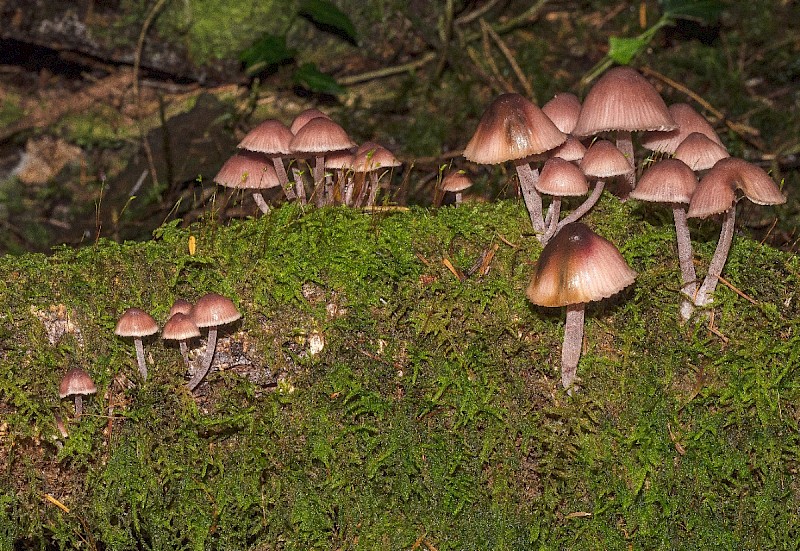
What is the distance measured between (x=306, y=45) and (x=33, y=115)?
2.83 m

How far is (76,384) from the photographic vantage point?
2615mm

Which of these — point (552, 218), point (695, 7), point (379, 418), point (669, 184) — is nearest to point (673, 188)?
point (669, 184)

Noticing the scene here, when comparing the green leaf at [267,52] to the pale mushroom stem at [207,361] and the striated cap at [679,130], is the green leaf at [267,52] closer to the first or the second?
the striated cap at [679,130]

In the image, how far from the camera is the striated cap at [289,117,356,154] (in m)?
3.02

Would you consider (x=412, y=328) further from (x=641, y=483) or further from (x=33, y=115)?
(x=33, y=115)

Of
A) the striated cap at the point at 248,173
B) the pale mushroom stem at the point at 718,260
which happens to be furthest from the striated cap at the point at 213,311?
the pale mushroom stem at the point at 718,260

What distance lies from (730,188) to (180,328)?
2.12 meters

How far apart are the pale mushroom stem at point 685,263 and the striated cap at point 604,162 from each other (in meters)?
0.29

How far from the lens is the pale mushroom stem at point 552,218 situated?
297 cm

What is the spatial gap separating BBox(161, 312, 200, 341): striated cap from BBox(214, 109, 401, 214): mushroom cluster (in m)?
0.71

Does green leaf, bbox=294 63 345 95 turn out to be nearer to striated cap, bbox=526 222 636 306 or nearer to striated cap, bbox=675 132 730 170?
striated cap, bbox=675 132 730 170

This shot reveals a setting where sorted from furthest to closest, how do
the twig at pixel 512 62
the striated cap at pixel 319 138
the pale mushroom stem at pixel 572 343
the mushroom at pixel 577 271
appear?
the twig at pixel 512 62 → the striated cap at pixel 319 138 → the pale mushroom stem at pixel 572 343 → the mushroom at pixel 577 271

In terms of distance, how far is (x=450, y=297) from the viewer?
2.92 metres

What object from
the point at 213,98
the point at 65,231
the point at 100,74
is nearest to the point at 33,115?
the point at 100,74
